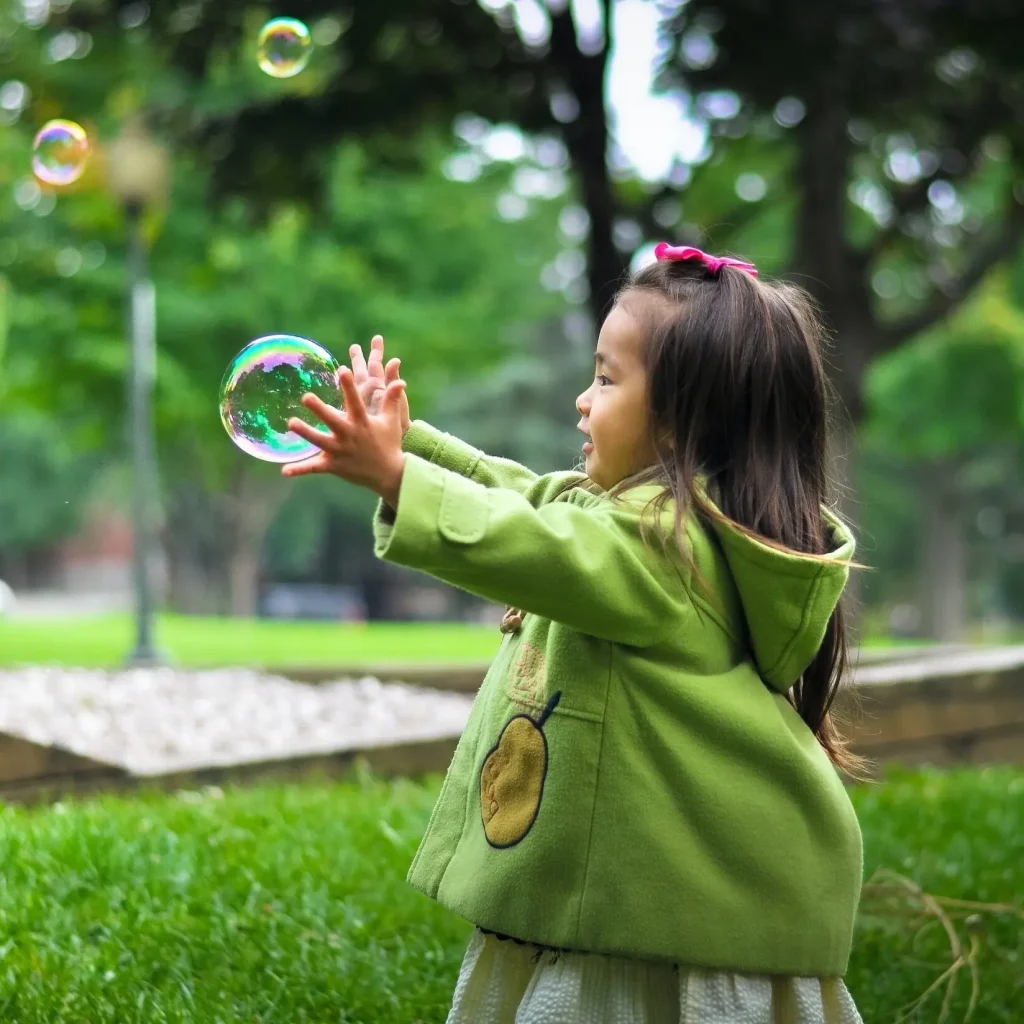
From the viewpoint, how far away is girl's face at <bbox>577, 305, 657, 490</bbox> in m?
2.20

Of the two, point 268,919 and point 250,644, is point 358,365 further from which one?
point 250,644

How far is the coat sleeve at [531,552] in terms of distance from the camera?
6.14 feet

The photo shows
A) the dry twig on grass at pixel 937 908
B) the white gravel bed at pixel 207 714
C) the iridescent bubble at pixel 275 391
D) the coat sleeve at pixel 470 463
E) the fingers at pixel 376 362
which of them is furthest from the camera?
the white gravel bed at pixel 207 714

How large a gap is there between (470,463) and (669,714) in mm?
642

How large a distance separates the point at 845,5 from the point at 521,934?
19.2ft

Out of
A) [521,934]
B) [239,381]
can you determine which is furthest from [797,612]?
[239,381]

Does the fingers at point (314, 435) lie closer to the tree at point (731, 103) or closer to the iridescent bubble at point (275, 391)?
the iridescent bubble at point (275, 391)

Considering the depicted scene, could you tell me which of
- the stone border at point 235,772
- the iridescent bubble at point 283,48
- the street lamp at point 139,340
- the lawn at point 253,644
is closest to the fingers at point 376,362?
the iridescent bubble at point 283,48

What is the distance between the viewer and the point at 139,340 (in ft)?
37.4

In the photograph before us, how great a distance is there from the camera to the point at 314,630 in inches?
722

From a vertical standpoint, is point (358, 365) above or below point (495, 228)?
above

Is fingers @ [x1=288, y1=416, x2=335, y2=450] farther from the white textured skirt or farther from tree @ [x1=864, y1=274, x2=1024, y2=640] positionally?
tree @ [x1=864, y1=274, x2=1024, y2=640]

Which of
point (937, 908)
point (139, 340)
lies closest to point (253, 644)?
point (139, 340)

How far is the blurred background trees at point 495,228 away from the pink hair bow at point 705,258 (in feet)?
4.16
